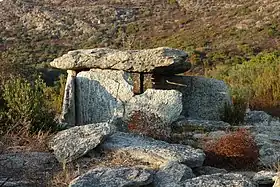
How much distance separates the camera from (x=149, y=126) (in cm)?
839

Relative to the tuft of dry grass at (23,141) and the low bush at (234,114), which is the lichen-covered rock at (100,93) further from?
the tuft of dry grass at (23,141)

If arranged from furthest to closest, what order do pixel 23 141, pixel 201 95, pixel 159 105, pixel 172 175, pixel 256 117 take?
pixel 201 95, pixel 256 117, pixel 159 105, pixel 23 141, pixel 172 175

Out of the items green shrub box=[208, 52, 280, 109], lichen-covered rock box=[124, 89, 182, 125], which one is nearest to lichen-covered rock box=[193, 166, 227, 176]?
lichen-covered rock box=[124, 89, 182, 125]

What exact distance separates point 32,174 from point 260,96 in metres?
8.39

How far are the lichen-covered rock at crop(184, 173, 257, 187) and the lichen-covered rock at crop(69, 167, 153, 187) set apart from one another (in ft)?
1.70

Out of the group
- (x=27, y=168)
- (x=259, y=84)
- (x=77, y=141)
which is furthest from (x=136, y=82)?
(x=27, y=168)

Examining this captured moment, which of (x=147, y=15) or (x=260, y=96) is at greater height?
(x=147, y=15)

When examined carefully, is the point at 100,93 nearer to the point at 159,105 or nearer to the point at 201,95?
the point at 159,105

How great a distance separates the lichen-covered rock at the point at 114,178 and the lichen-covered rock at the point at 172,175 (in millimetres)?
136

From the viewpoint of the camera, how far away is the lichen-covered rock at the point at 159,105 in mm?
9445

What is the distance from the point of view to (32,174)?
22.1 feet

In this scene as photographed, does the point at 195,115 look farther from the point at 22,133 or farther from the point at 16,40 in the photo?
the point at 16,40

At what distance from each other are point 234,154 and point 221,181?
4.79ft

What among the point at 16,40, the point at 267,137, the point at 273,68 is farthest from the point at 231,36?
the point at 267,137
